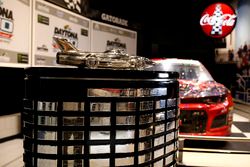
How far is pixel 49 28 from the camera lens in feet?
13.9

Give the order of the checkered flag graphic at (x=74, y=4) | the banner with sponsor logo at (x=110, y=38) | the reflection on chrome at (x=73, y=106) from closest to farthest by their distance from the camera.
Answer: the reflection on chrome at (x=73, y=106), the checkered flag graphic at (x=74, y=4), the banner with sponsor logo at (x=110, y=38)

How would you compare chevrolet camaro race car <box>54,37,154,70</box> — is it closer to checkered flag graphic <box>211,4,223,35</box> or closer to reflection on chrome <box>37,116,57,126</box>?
reflection on chrome <box>37,116,57,126</box>

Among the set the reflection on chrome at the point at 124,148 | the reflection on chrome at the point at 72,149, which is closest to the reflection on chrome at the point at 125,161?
the reflection on chrome at the point at 124,148

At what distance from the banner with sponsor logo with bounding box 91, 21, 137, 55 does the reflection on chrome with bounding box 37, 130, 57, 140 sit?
15.1 feet

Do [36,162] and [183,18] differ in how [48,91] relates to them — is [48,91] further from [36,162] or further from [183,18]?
[183,18]

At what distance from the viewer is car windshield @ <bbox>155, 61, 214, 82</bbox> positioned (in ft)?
14.9

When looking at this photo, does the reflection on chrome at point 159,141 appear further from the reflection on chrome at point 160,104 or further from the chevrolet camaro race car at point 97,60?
the chevrolet camaro race car at point 97,60

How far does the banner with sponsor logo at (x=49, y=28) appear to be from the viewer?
395 centimetres

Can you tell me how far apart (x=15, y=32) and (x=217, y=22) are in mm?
6028

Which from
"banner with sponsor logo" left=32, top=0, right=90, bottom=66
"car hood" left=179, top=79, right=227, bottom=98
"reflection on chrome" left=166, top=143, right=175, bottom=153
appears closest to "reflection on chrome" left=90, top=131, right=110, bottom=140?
"reflection on chrome" left=166, top=143, right=175, bottom=153

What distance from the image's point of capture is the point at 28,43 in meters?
3.79

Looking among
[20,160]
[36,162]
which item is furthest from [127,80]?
[20,160]

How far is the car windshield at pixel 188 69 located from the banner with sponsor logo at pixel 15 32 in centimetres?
189

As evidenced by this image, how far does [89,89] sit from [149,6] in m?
9.94
